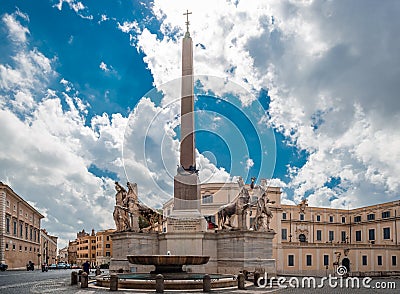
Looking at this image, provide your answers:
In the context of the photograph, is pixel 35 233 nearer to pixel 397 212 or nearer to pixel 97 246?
pixel 97 246

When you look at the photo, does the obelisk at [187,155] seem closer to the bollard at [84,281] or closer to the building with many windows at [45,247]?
the bollard at [84,281]

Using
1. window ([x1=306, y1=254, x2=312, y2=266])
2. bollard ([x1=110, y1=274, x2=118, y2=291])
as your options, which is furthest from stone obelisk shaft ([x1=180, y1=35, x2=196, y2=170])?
window ([x1=306, y1=254, x2=312, y2=266])

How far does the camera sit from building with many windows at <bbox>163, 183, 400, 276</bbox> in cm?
6128

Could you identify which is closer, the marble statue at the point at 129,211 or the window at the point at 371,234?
the marble statue at the point at 129,211

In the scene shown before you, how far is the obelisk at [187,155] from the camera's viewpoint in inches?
1102

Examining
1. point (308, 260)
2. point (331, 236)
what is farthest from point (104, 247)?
point (308, 260)

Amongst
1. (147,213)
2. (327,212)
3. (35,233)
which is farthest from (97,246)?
(147,213)

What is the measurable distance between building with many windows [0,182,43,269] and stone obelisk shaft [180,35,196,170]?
33834 millimetres

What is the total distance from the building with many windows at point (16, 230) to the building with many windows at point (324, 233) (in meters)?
19.2

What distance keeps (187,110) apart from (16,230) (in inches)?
1701

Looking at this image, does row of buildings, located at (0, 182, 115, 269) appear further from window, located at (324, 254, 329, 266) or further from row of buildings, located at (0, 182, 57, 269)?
window, located at (324, 254, 329, 266)

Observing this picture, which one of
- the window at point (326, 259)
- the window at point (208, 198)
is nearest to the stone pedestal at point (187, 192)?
the window at point (208, 198)

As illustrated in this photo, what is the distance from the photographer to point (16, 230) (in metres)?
63.0

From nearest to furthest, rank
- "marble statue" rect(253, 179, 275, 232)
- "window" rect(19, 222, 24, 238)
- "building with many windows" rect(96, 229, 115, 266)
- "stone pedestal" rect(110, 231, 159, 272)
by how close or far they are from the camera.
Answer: "stone pedestal" rect(110, 231, 159, 272) < "marble statue" rect(253, 179, 275, 232) < "window" rect(19, 222, 24, 238) < "building with many windows" rect(96, 229, 115, 266)
